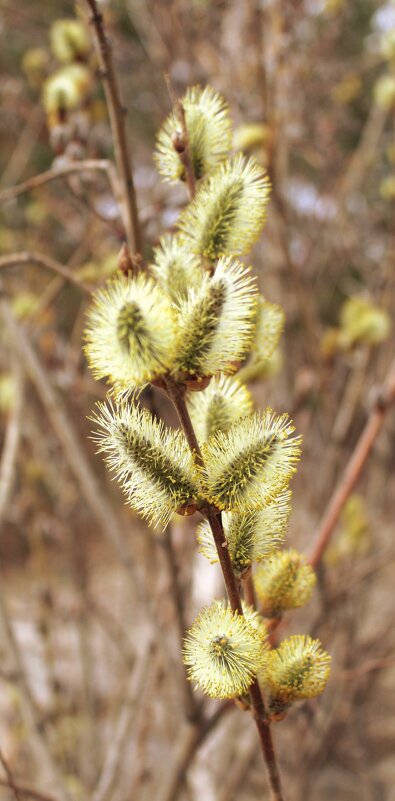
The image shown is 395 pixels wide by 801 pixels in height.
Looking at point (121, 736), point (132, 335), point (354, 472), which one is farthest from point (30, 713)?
point (132, 335)

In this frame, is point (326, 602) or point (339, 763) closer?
point (326, 602)

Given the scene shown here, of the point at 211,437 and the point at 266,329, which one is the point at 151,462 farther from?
the point at 266,329

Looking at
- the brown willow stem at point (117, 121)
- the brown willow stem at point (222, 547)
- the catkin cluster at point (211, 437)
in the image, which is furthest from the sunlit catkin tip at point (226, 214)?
the brown willow stem at point (117, 121)

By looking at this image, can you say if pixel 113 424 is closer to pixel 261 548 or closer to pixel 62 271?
pixel 261 548

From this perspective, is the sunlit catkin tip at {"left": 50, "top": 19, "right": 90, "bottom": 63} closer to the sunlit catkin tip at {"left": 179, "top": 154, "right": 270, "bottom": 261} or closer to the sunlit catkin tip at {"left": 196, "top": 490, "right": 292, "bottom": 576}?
the sunlit catkin tip at {"left": 179, "top": 154, "right": 270, "bottom": 261}

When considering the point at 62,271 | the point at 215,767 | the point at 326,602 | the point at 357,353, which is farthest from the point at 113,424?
the point at 215,767

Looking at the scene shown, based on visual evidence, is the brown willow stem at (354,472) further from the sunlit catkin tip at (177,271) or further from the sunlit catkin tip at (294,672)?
the sunlit catkin tip at (177,271)

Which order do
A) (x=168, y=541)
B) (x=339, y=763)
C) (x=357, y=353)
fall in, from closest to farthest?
(x=168, y=541) < (x=357, y=353) < (x=339, y=763)
